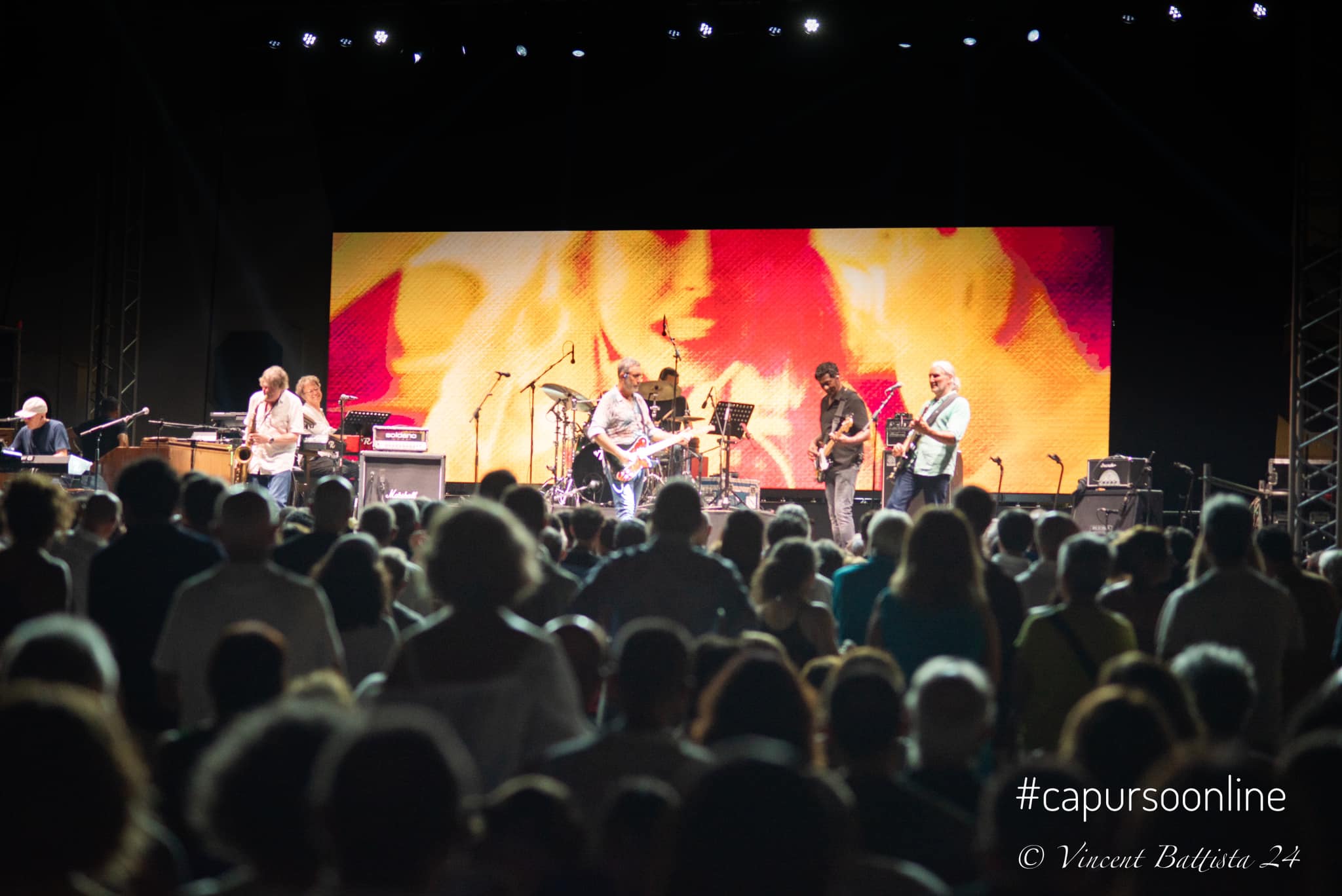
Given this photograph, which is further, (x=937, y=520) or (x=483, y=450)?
(x=483, y=450)

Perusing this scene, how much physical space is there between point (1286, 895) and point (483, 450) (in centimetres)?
1468

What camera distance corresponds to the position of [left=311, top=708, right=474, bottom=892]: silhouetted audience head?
1.47 metres

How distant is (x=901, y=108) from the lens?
1524cm

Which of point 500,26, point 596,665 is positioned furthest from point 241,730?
point 500,26

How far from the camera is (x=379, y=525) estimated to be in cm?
535

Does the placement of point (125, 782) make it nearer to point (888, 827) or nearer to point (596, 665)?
point (888, 827)

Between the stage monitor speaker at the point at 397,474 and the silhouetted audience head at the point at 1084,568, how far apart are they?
989 cm

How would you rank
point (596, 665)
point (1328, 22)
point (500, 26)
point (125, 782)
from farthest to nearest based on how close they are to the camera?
point (500, 26) → point (1328, 22) → point (596, 665) → point (125, 782)

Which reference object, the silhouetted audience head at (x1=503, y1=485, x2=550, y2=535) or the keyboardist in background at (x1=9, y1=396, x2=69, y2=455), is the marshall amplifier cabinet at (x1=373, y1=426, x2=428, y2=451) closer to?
the keyboardist in background at (x1=9, y1=396, x2=69, y2=455)

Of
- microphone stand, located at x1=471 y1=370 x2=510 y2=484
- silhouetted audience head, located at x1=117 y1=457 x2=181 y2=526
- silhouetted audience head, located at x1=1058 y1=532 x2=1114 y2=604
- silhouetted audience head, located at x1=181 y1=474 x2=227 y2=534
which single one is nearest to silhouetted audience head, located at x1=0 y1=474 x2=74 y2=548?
silhouetted audience head, located at x1=117 y1=457 x2=181 y2=526

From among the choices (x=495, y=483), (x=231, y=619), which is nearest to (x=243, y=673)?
(x=231, y=619)

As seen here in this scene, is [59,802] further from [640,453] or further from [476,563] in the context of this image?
[640,453]

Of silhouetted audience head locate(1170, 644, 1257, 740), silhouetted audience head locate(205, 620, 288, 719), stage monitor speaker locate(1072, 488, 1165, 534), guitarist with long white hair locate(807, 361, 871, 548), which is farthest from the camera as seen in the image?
stage monitor speaker locate(1072, 488, 1165, 534)

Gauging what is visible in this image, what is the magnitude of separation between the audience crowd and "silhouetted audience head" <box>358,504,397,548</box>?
25.7 inches
